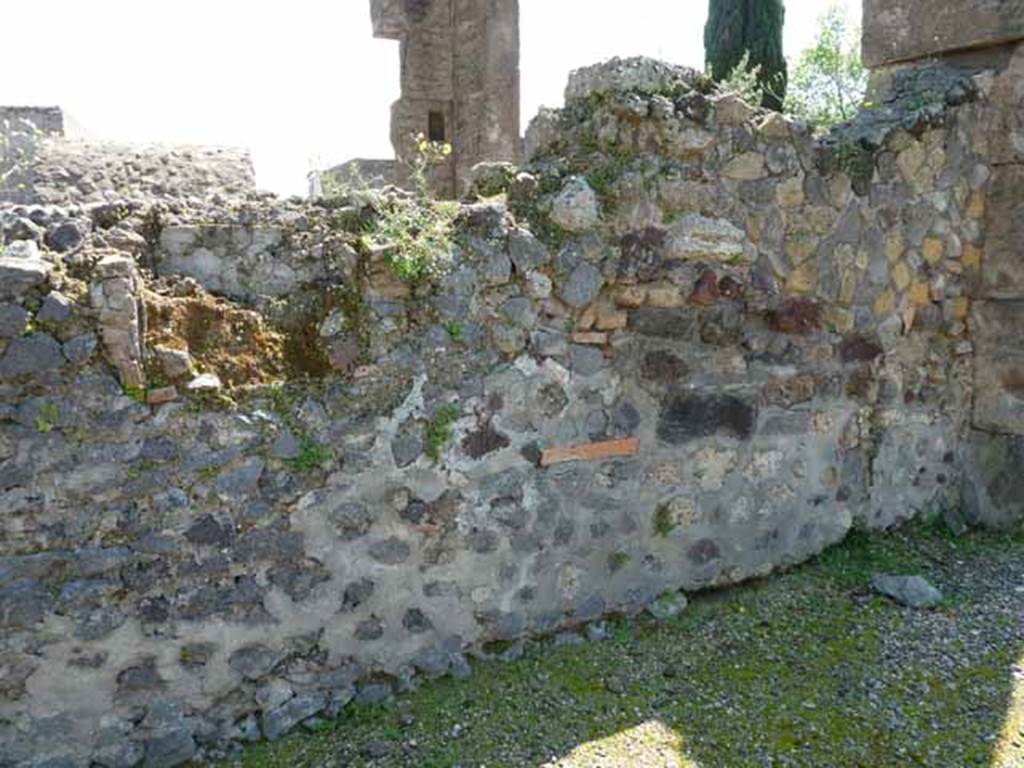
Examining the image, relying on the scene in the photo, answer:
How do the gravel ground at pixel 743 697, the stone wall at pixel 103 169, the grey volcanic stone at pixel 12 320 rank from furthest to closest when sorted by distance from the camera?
1. the stone wall at pixel 103 169
2. the gravel ground at pixel 743 697
3. the grey volcanic stone at pixel 12 320

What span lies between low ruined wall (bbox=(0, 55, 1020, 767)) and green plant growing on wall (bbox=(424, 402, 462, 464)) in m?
0.01

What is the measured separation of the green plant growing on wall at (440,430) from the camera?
3.10m

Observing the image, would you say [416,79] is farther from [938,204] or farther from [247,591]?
[247,591]

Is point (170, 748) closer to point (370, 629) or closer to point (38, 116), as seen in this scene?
point (370, 629)

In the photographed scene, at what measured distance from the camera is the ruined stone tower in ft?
32.9

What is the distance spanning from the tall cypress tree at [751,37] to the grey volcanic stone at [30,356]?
251 inches

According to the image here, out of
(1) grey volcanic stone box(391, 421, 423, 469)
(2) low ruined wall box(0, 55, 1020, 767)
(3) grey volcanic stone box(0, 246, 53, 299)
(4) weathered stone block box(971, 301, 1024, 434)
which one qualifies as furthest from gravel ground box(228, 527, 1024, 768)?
(3) grey volcanic stone box(0, 246, 53, 299)

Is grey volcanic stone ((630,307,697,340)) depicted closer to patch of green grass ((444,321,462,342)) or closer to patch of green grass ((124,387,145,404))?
patch of green grass ((444,321,462,342))

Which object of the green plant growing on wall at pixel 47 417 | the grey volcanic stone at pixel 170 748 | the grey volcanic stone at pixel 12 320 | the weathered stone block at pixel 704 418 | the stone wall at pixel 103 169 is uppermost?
the stone wall at pixel 103 169

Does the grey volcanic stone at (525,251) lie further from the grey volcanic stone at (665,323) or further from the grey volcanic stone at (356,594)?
the grey volcanic stone at (356,594)

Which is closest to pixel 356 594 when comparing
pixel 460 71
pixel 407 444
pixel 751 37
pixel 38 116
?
pixel 407 444

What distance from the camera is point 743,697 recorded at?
3.06m

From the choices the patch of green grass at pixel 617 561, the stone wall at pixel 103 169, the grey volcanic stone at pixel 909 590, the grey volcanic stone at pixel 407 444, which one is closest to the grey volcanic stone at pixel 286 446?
the grey volcanic stone at pixel 407 444

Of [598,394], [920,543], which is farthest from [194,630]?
[920,543]
